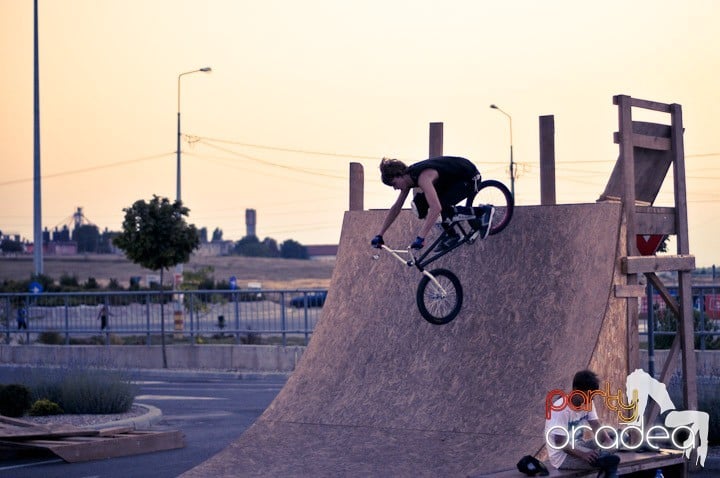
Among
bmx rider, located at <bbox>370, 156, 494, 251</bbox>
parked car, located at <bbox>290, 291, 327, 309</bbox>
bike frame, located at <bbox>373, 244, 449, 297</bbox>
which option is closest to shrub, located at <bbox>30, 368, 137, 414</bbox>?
parked car, located at <bbox>290, 291, 327, 309</bbox>

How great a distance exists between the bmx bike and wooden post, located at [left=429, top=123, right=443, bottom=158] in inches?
59.6

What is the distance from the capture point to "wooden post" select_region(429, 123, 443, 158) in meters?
13.0

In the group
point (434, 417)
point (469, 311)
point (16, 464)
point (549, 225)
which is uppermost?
point (549, 225)

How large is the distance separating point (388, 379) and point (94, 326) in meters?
18.9

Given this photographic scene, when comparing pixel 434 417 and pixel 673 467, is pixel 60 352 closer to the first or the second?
pixel 434 417

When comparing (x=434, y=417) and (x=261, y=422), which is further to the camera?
(x=261, y=422)

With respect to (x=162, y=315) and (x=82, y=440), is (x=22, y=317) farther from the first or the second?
(x=82, y=440)

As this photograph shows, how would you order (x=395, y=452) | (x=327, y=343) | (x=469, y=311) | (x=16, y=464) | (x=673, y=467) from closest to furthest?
1. (x=673, y=467)
2. (x=395, y=452)
3. (x=469, y=311)
4. (x=327, y=343)
5. (x=16, y=464)

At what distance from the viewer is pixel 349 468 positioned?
34.0ft

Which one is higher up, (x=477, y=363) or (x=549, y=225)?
(x=549, y=225)

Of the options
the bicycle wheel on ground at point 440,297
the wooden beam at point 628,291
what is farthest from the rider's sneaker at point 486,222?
the wooden beam at point 628,291

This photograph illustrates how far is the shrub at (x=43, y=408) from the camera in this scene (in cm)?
1706

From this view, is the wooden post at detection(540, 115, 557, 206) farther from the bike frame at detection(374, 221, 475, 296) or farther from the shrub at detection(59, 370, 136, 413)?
the shrub at detection(59, 370, 136, 413)

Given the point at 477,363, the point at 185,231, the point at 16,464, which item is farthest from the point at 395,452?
the point at 185,231
